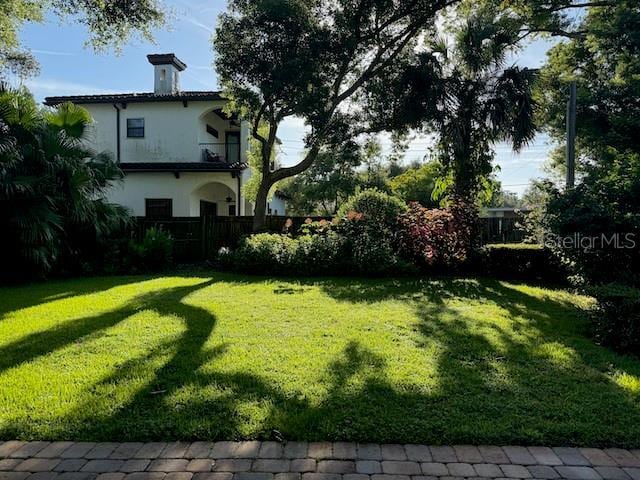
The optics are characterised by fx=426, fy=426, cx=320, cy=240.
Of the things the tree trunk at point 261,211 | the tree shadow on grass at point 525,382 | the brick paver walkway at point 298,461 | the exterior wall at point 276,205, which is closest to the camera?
the brick paver walkway at point 298,461

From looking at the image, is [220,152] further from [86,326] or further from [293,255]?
[86,326]

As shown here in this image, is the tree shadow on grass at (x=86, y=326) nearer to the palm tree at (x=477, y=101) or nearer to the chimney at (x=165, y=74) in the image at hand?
the palm tree at (x=477, y=101)

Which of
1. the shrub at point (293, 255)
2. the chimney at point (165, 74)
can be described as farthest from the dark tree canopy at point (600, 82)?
the chimney at point (165, 74)

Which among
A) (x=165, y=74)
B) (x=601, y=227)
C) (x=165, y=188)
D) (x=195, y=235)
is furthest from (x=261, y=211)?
(x=601, y=227)

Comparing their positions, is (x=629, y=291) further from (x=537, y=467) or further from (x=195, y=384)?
(x=195, y=384)

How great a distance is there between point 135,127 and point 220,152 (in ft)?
12.4

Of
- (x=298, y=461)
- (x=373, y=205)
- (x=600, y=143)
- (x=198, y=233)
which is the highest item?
(x=600, y=143)

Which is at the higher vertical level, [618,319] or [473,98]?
[473,98]

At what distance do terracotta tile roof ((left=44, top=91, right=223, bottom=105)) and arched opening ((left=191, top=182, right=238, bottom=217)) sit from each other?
3746 mm

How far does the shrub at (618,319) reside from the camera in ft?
16.1

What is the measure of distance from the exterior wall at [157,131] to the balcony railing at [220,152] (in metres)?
0.24

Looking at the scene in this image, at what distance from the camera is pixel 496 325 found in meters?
5.85

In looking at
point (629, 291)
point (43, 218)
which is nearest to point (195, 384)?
point (629, 291)

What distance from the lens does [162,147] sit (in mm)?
18594
